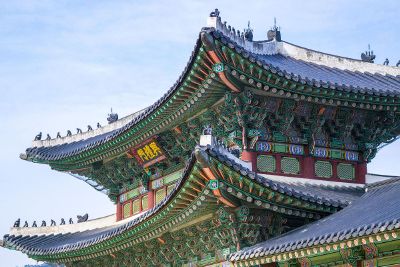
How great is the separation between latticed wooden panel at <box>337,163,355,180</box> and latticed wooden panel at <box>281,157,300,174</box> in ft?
4.83

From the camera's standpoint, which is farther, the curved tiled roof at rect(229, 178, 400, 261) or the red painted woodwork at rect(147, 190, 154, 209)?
the red painted woodwork at rect(147, 190, 154, 209)

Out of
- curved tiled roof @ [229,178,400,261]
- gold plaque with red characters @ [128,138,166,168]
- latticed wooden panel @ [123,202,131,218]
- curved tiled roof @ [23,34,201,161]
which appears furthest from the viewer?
latticed wooden panel @ [123,202,131,218]

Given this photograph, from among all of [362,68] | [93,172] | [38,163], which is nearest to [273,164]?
[362,68]

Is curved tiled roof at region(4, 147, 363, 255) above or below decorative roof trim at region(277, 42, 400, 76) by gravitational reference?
below

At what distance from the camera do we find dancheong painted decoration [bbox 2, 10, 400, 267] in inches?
906

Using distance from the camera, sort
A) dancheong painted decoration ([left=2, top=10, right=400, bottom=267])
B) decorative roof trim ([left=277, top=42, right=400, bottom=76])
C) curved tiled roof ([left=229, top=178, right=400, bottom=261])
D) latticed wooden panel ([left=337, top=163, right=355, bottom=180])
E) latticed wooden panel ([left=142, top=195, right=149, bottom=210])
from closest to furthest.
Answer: curved tiled roof ([left=229, top=178, right=400, bottom=261]) < dancheong painted decoration ([left=2, top=10, right=400, bottom=267]) < latticed wooden panel ([left=337, top=163, right=355, bottom=180]) < decorative roof trim ([left=277, top=42, right=400, bottom=76]) < latticed wooden panel ([left=142, top=195, right=149, bottom=210])

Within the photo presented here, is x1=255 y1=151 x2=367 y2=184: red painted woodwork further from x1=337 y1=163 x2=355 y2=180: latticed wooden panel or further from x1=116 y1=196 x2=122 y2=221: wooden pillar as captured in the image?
x1=116 y1=196 x2=122 y2=221: wooden pillar

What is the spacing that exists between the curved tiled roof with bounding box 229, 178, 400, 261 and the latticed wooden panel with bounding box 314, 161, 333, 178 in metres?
1.89

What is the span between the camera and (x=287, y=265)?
79.7ft

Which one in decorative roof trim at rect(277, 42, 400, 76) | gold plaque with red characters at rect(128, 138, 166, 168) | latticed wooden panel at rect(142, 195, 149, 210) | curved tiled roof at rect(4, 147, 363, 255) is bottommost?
curved tiled roof at rect(4, 147, 363, 255)

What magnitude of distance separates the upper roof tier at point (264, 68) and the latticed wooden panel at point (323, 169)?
2.29m

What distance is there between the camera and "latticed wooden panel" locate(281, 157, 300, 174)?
2731 centimetres

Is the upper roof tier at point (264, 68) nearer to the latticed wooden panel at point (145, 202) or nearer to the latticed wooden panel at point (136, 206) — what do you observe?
the latticed wooden panel at point (145, 202)

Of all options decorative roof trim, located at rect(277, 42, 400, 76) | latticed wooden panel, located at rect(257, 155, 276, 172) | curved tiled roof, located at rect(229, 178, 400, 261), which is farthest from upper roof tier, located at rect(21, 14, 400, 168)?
curved tiled roof, located at rect(229, 178, 400, 261)
